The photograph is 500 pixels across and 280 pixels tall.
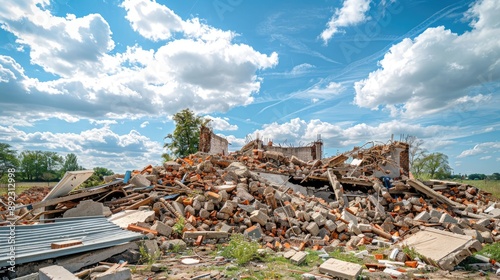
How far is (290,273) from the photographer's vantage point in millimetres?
4574

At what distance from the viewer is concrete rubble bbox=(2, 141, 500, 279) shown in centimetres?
612

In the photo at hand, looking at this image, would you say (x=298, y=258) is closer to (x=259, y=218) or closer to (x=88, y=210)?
(x=259, y=218)

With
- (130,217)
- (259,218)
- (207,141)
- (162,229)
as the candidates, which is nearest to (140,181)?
(130,217)

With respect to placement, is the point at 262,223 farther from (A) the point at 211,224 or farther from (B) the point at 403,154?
(B) the point at 403,154

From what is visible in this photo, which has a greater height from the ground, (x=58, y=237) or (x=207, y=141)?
(x=207, y=141)

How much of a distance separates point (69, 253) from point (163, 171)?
5740 mm

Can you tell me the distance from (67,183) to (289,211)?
19.4 ft

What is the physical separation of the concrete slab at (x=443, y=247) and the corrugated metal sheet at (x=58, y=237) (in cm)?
536

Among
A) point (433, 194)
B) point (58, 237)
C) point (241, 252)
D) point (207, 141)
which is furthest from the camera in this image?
point (207, 141)

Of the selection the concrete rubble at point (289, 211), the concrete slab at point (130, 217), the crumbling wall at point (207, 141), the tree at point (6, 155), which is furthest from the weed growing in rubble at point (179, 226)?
the tree at point (6, 155)

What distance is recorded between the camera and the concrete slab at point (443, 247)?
5.16m

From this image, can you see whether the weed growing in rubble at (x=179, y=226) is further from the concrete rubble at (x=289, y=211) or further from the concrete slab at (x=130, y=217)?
the concrete slab at (x=130, y=217)

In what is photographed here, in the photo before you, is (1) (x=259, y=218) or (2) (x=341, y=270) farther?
(1) (x=259, y=218)

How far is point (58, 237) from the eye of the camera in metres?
5.05
